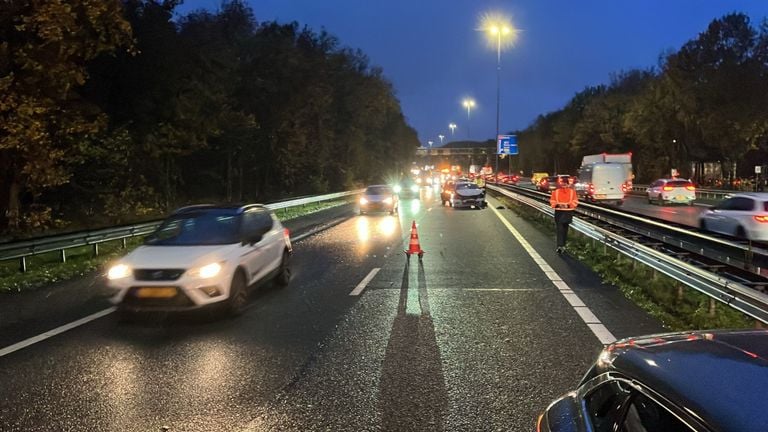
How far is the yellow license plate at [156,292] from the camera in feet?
25.4

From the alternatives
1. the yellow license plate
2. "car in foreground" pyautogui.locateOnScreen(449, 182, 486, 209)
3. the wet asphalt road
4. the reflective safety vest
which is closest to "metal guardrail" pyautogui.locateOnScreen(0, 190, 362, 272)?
the wet asphalt road

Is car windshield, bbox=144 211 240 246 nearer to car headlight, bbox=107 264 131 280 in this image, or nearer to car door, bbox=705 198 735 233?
car headlight, bbox=107 264 131 280

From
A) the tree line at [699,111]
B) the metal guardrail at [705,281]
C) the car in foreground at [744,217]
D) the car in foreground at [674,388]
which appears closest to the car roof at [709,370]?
the car in foreground at [674,388]

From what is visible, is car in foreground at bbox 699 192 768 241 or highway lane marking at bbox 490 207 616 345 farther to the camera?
car in foreground at bbox 699 192 768 241

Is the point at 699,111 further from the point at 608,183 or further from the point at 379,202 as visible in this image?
the point at 379,202

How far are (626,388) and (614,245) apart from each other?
11.1 meters

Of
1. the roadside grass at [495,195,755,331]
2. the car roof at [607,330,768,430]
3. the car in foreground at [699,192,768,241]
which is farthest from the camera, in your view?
the car in foreground at [699,192,768,241]

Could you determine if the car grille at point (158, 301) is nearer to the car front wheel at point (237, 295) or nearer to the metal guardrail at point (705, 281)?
the car front wheel at point (237, 295)

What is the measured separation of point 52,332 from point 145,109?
67.2 feet

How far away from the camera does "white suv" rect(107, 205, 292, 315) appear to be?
7.81m

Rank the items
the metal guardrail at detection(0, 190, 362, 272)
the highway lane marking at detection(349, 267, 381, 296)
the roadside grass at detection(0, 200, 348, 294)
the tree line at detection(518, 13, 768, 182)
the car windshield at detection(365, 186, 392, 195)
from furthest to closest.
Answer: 1. the tree line at detection(518, 13, 768, 182)
2. the car windshield at detection(365, 186, 392, 195)
3. the metal guardrail at detection(0, 190, 362, 272)
4. the roadside grass at detection(0, 200, 348, 294)
5. the highway lane marking at detection(349, 267, 381, 296)

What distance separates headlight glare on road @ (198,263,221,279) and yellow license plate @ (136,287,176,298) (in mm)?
388

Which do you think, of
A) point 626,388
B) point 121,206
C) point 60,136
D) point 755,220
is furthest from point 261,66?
point 626,388

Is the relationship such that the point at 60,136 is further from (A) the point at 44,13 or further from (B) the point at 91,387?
(B) the point at 91,387
